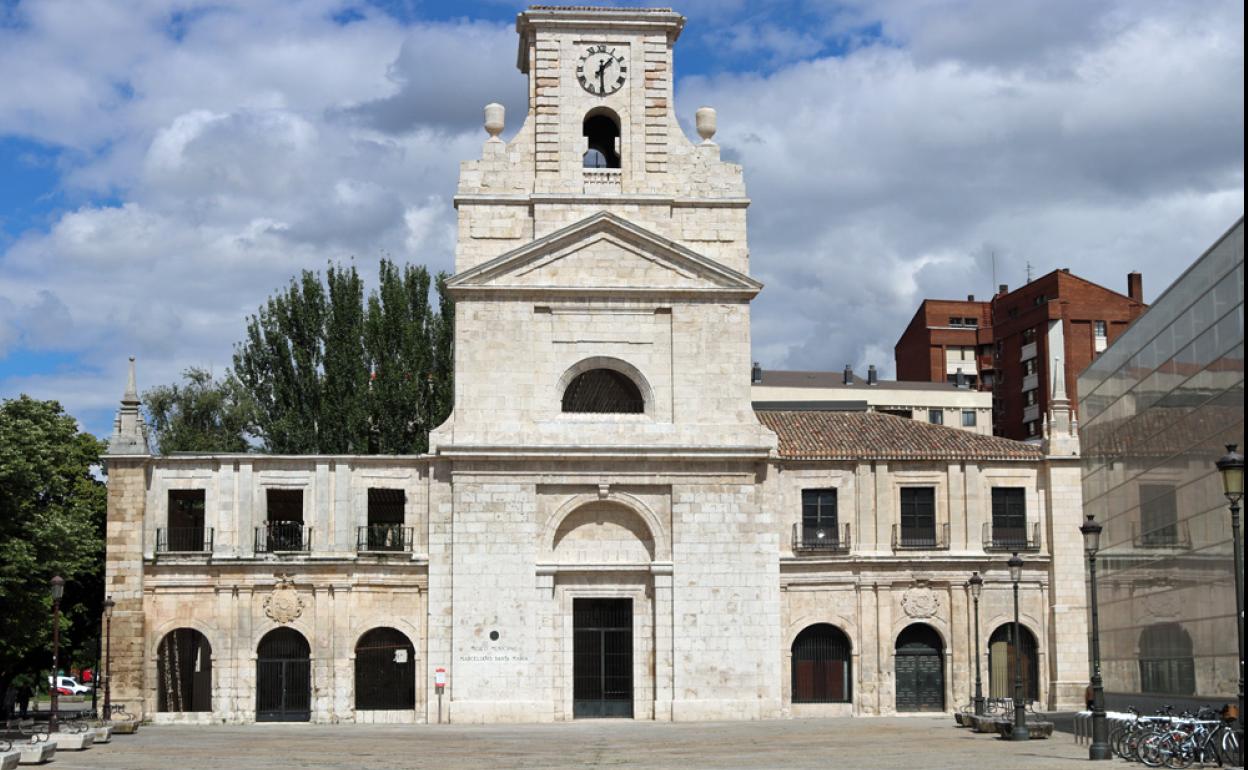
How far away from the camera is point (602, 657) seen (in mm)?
47469

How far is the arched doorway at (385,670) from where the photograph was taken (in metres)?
47.0

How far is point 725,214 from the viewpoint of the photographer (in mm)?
49156

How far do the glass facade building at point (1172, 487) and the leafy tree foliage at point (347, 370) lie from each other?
91.3ft

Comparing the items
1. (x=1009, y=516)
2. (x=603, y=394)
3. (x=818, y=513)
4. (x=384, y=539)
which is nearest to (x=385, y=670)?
(x=384, y=539)

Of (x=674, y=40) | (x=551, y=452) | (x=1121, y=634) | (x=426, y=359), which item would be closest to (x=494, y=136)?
(x=674, y=40)

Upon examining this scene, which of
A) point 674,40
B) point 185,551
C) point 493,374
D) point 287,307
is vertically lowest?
point 185,551

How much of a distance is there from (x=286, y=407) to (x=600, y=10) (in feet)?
69.8

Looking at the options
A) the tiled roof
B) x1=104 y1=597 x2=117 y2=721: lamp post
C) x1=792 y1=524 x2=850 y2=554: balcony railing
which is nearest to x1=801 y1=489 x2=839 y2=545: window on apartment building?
x1=792 y1=524 x2=850 y2=554: balcony railing

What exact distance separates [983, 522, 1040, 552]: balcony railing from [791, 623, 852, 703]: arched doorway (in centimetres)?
554

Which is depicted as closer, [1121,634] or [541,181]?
[1121,634]

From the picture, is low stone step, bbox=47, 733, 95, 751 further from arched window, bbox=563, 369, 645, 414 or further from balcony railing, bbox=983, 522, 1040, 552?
balcony railing, bbox=983, 522, 1040, 552

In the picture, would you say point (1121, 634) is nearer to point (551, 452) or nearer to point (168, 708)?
point (551, 452)

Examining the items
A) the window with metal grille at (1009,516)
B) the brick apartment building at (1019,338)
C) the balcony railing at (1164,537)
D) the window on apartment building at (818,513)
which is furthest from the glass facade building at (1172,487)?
the brick apartment building at (1019,338)

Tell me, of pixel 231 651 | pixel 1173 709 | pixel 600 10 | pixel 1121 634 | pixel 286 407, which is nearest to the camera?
pixel 1173 709
